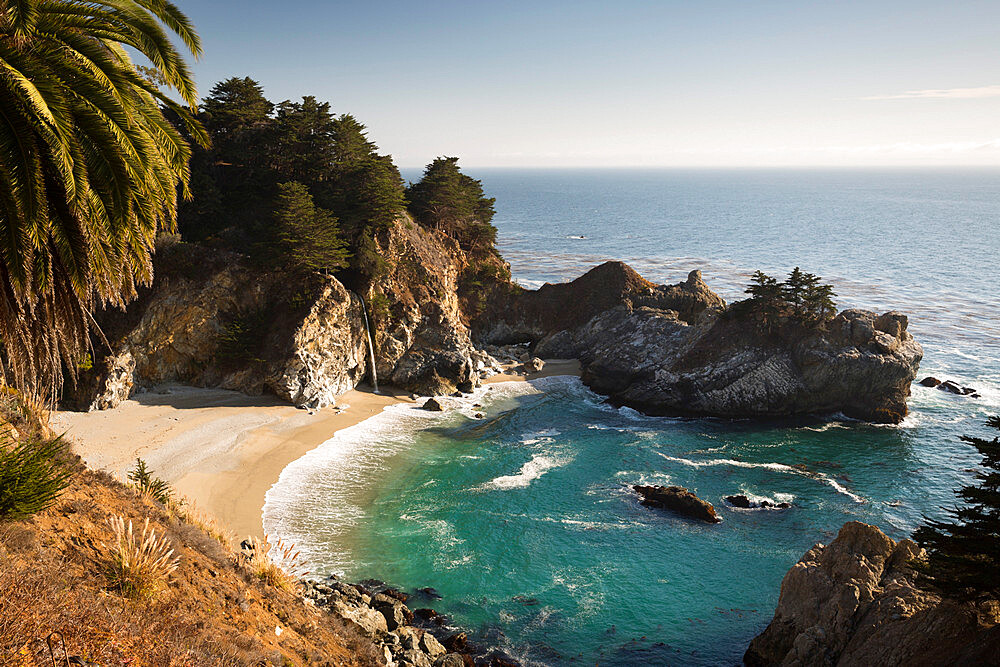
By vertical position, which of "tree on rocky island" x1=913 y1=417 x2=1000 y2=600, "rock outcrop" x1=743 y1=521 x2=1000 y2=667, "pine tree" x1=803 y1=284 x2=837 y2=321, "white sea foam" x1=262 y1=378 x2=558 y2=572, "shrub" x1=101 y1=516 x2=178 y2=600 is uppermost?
"pine tree" x1=803 y1=284 x2=837 y2=321

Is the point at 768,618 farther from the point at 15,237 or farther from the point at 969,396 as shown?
the point at 969,396

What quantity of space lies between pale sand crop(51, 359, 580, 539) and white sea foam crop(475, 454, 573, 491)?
1092 centimetres

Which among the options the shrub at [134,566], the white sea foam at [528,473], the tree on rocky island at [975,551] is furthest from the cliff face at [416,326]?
the tree on rocky island at [975,551]

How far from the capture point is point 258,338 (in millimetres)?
38312

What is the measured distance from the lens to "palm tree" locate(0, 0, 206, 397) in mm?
7688

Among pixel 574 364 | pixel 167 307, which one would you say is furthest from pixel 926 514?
pixel 167 307

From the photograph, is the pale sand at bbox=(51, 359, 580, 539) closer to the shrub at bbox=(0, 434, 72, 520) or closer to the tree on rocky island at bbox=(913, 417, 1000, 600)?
the shrub at bbox=(0, 434, 72, 520)

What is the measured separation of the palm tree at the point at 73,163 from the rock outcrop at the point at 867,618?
759 inches

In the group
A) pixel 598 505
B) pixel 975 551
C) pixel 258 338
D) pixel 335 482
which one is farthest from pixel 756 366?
pixel 258 338

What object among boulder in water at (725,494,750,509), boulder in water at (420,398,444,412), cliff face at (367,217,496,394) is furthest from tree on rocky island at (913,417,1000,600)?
cliff face at (367,217,496,394)

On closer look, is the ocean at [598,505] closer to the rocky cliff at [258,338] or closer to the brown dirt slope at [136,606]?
the rocky cliff at [258,338]

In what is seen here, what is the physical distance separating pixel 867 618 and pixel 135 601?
61.2 feet

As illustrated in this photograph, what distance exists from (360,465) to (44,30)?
2605 cm

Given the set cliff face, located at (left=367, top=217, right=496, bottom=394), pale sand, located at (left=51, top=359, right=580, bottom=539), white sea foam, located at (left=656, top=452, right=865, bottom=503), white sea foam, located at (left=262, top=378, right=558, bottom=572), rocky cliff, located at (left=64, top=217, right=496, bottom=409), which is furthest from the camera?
cliff face, located at (left=367, top=217, right=496, bottom=394)
